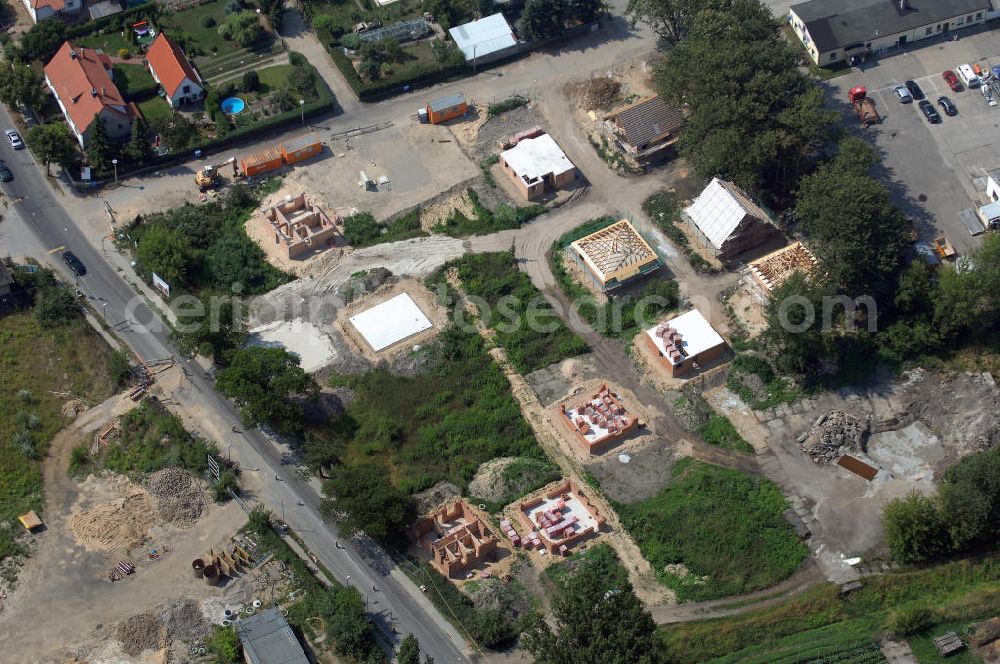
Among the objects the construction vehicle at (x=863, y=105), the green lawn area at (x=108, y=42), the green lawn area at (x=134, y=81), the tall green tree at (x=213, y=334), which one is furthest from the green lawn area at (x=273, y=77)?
the construction vehicle at (x=863, y=105)

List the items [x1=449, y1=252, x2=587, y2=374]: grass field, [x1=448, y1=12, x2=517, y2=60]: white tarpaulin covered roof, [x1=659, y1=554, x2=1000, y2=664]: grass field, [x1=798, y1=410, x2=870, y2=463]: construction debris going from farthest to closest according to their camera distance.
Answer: [x1=448, y1=12, x2=517, y2=60]: white tarpaulin covered roof
[x1=449, y1=252, x2=587, y2=374]: grass field
[x1=798, y1=410, x2=870, y2=463]: construction debris
[x1=659, y1=554, x2=1000, y2=664]: grass field

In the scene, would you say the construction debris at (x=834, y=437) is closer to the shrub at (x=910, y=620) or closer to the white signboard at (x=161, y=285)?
the shrub at (x=910, y=620)

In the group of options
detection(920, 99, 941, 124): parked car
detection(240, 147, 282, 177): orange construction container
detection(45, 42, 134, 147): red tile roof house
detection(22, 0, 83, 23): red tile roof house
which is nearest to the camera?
detection(240, 147, 282, 177): orange construction container

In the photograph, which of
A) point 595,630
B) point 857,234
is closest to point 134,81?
point 857,234

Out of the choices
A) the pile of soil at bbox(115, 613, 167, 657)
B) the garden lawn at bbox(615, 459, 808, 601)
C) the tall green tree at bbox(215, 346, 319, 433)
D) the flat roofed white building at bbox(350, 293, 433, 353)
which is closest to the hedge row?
the flat roofed white building at bbox(350, 293, 433, 353)

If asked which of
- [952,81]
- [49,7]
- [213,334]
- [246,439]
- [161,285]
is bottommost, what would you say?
[952,81]

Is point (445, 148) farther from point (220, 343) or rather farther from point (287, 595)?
point (287, 595)

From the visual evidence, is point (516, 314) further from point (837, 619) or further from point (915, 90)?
point (915, 90)

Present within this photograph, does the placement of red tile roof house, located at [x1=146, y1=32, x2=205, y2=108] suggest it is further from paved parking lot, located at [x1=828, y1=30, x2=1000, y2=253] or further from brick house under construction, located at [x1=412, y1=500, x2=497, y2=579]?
paved parking lot, located at [x1=828, y1=30, x2=1000, y2=253]
